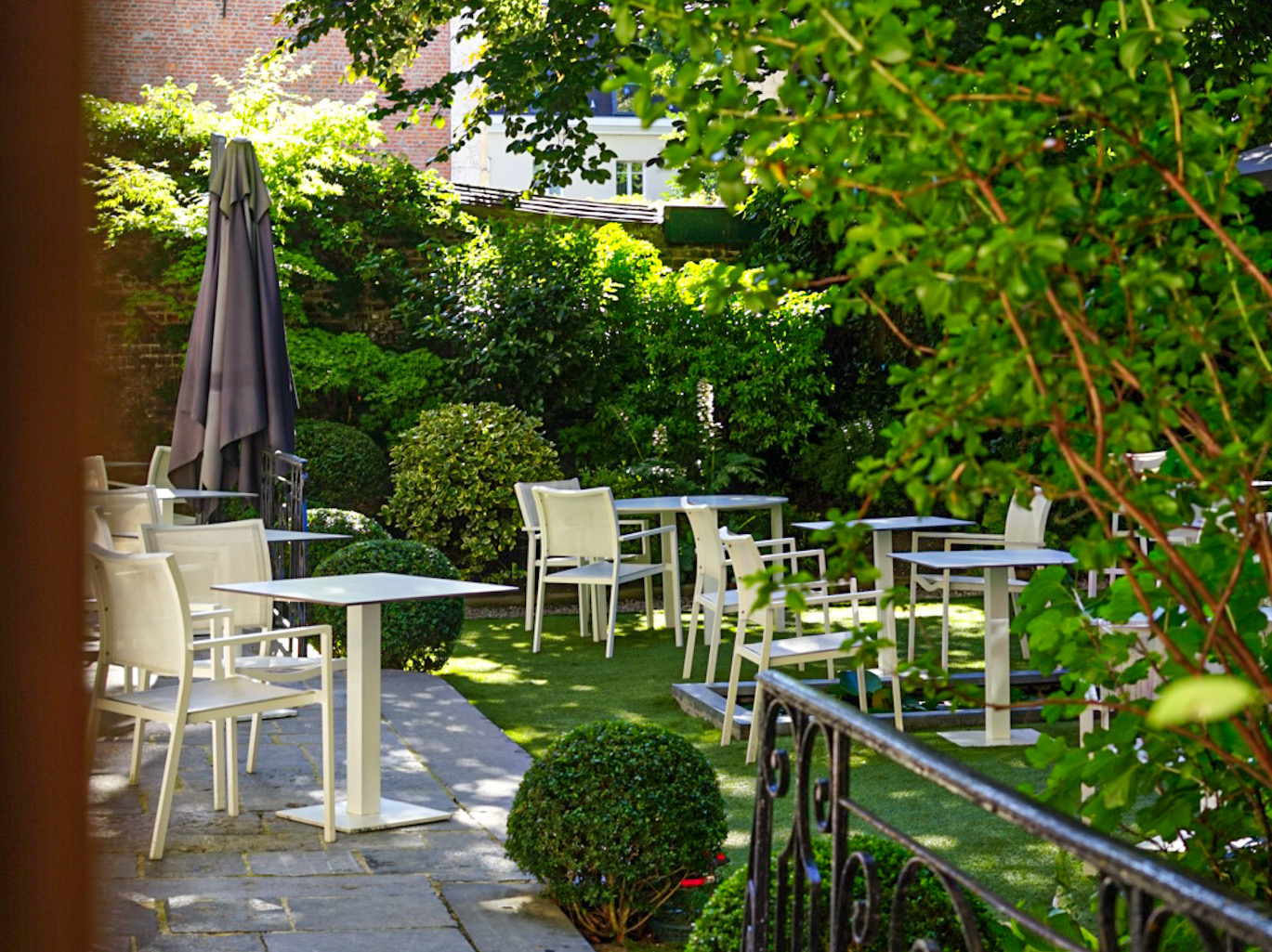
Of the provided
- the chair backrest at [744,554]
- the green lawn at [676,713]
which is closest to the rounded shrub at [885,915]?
the green lawn at [676,713]

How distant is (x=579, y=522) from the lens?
27.9 ft

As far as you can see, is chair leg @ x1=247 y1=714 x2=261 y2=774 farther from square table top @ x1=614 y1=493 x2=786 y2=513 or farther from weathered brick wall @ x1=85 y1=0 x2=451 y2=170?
weathered brick wall @ x1=85 y1=0 x2=451 y2=170

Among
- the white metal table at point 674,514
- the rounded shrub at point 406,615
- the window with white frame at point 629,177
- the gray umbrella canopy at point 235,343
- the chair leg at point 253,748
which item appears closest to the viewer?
the chair leg at point 253,748

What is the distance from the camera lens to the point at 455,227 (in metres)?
13.2

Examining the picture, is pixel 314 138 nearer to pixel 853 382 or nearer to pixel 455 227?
pixel 455 227

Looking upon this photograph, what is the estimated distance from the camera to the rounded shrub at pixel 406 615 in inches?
286

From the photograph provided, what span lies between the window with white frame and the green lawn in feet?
83.8

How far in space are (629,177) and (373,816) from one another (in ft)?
103

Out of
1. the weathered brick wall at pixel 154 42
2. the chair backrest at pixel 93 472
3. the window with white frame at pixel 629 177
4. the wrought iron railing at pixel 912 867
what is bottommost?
the wrought iron railing at pixel 912 867

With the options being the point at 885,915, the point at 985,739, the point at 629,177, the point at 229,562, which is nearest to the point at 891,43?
the point at 885,915

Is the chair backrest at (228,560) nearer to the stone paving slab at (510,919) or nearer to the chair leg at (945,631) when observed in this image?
the stone paving slab at (510,919)

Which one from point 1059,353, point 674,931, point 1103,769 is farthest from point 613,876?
point 1059,353

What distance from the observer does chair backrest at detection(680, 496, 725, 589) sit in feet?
21.9

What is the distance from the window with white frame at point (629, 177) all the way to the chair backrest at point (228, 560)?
96.1ft
